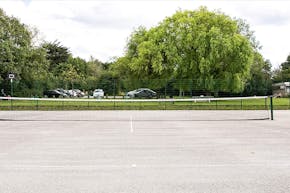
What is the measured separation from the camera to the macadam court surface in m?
5.89

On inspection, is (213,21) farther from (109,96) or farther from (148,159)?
(148,159)

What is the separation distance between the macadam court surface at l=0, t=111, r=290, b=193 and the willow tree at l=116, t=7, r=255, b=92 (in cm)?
2500

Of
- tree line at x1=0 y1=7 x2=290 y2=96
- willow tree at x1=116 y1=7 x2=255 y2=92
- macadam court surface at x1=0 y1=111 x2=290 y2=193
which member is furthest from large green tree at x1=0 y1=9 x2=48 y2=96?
macadam court surface at x1=0 y1=111 x2=290 y2=193

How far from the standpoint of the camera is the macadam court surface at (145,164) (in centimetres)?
589

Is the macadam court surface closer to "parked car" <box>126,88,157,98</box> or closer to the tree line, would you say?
"parked car" <box>126,88,157,98</box>

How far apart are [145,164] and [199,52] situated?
31634mm

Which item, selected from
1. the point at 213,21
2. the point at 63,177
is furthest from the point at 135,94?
the point at 63,177

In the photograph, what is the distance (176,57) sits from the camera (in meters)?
39.2

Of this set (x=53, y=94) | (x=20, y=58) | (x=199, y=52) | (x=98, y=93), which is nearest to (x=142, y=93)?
(x=98, y=93)

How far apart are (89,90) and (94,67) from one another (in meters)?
51.6

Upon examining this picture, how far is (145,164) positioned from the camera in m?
7.71

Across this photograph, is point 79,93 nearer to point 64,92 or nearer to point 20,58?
point 64,92

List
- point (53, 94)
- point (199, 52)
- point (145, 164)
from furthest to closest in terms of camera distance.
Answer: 1. point (53, 94)
2. point (199, 52)
3. point (145, 164)

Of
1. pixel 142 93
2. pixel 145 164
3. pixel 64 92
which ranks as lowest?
pixel 145 164
